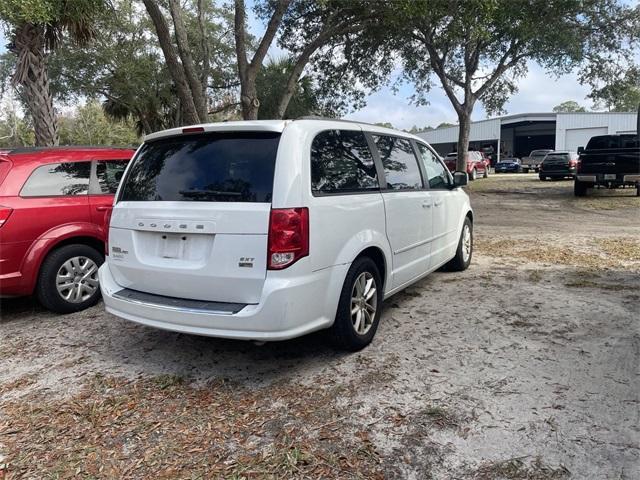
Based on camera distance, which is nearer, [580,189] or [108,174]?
[108,174]

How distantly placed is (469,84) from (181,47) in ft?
45.0

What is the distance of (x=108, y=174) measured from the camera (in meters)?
5.50

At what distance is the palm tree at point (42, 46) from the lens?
8680 mm

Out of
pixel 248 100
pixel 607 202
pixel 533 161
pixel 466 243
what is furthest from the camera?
pixel 533 161

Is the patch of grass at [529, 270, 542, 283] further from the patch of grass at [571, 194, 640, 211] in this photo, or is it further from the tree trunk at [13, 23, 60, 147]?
the tree trunk at [13, 23, 60, 147]

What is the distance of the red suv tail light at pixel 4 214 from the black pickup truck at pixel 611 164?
15.7 m

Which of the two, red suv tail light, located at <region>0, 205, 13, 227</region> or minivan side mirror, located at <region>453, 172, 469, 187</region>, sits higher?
minivan side mirror, located at <region>453, 172, 469, 187</region>

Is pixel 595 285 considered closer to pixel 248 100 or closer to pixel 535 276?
pixel 535 276

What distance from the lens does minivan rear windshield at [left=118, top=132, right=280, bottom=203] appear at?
321 centimetres

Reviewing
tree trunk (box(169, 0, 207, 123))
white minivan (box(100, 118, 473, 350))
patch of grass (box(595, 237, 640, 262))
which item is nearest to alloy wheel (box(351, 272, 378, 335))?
white minivan (box(100, 118, 473, 350))

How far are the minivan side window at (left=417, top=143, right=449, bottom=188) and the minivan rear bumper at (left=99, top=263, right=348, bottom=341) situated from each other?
2212mm

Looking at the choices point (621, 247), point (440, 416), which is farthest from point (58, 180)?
point (621, 247)

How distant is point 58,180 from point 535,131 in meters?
56.3

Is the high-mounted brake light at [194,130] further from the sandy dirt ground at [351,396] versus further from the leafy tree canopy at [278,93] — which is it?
the leafy tree canopy at [278,93]
